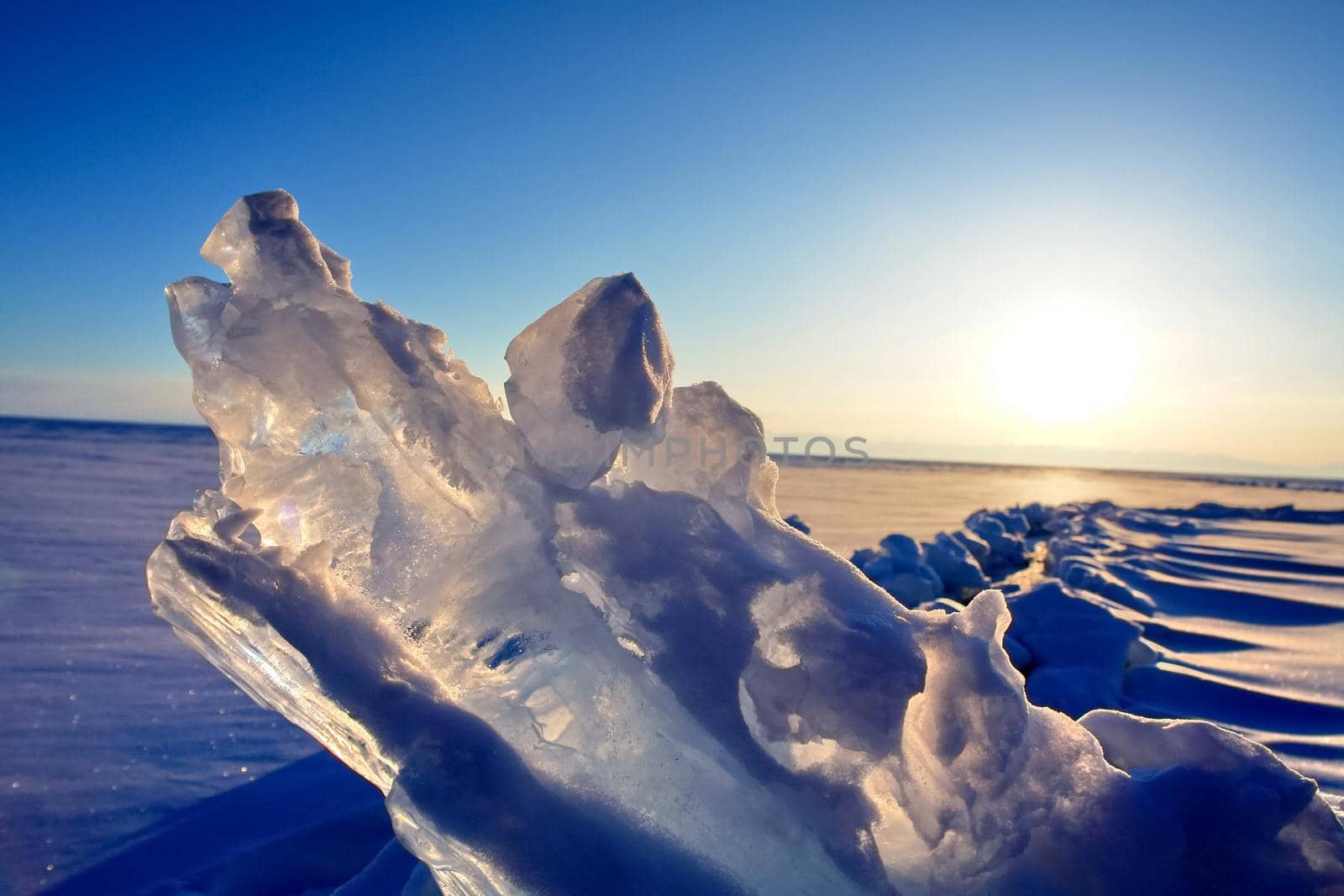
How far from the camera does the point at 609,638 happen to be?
3.78ft

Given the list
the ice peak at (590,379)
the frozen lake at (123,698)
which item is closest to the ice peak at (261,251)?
the ice peak at (590,379)

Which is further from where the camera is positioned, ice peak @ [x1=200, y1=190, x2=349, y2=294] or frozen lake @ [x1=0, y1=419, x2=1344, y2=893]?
frozen lake @ [x1=0, y1=419, x2=1344, y2=893]

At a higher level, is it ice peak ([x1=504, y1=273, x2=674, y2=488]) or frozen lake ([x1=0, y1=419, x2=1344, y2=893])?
ice peak ([x1=504, y1=273, x2=674, y2=488])

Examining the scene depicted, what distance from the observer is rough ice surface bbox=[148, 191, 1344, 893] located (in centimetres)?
105

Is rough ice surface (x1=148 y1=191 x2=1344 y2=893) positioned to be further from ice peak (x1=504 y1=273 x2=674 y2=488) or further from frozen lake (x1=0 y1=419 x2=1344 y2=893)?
frozen lake (x1=0 y1=419 x2=1344 y2=893)

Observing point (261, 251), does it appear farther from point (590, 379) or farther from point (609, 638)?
point (609, 638)

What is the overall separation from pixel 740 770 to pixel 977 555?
23.0 feet

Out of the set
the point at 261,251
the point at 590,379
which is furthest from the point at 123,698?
the point at 590,379

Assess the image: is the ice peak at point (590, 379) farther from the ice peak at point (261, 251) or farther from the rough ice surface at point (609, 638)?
the ice peak at point (261, 251)

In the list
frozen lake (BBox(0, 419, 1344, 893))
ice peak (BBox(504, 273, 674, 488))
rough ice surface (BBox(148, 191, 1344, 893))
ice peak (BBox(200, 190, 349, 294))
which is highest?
ice peak (BBox(200, 190, 349, 294))

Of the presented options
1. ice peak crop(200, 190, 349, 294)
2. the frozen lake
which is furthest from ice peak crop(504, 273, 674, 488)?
the frozen lake

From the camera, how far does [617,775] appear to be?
1093 millimetres

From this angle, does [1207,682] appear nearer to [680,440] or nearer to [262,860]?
[680,440]

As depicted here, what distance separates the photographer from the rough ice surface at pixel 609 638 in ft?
3.45
